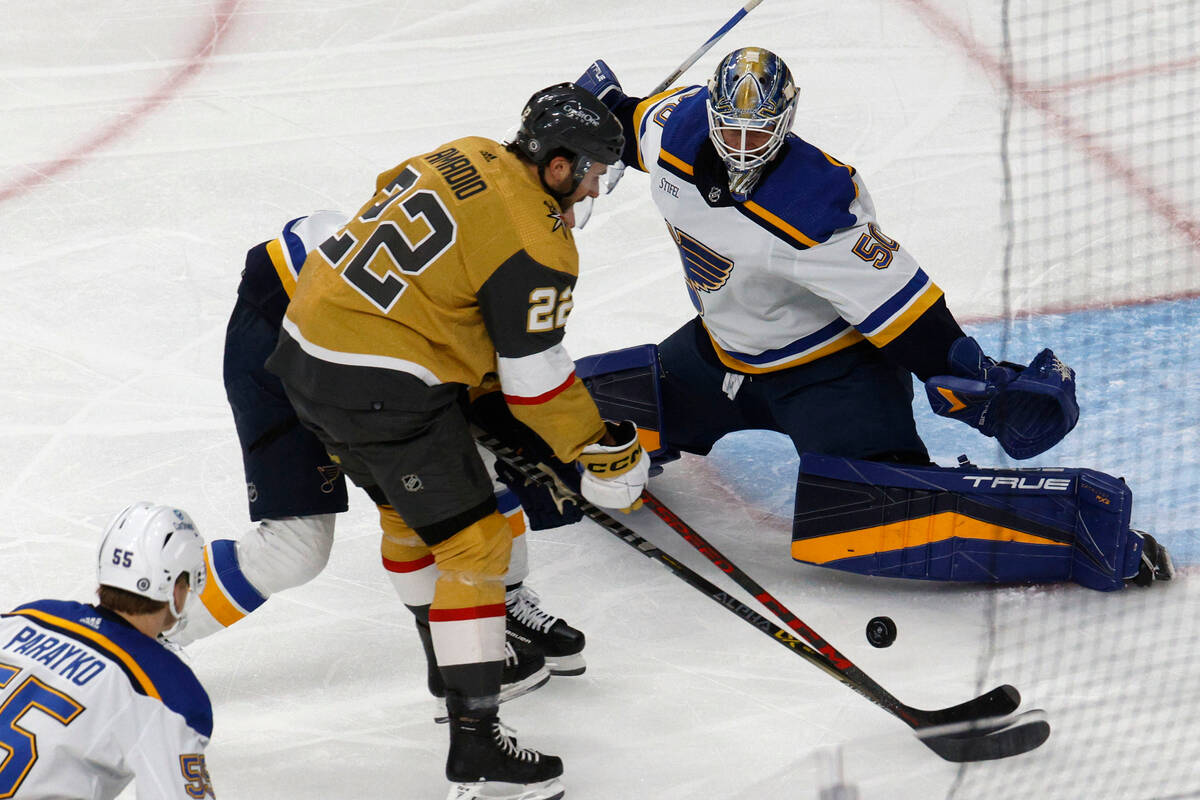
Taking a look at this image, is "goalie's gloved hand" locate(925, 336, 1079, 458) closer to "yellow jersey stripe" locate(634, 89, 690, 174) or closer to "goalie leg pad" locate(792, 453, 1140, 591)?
"goalie leg pad" locate(792, 453, 1140, 591)

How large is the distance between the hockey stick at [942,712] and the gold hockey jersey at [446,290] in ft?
1.60

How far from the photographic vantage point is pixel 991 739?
260 centimetres

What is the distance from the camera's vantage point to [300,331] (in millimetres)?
2500

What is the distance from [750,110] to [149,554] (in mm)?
1568

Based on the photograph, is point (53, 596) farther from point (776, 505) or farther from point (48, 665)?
point (776, 505)

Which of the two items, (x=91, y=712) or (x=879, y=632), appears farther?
(x=879, y=632)

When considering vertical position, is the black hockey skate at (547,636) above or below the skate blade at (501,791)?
above

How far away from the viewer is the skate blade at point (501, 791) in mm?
2602

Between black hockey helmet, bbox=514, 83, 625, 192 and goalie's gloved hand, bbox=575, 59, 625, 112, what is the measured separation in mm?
1040

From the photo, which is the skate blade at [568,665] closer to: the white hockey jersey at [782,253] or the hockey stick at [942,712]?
the hockey stick at [942,712]

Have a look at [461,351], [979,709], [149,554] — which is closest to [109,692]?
[149,554]

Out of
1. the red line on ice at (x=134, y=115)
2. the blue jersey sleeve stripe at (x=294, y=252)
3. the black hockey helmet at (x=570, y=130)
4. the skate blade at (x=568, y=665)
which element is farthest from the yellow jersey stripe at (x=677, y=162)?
the red line on ice at (x=134, y=115)

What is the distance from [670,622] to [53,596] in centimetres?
146

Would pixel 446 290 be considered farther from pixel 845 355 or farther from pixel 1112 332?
pixel 1112 332
